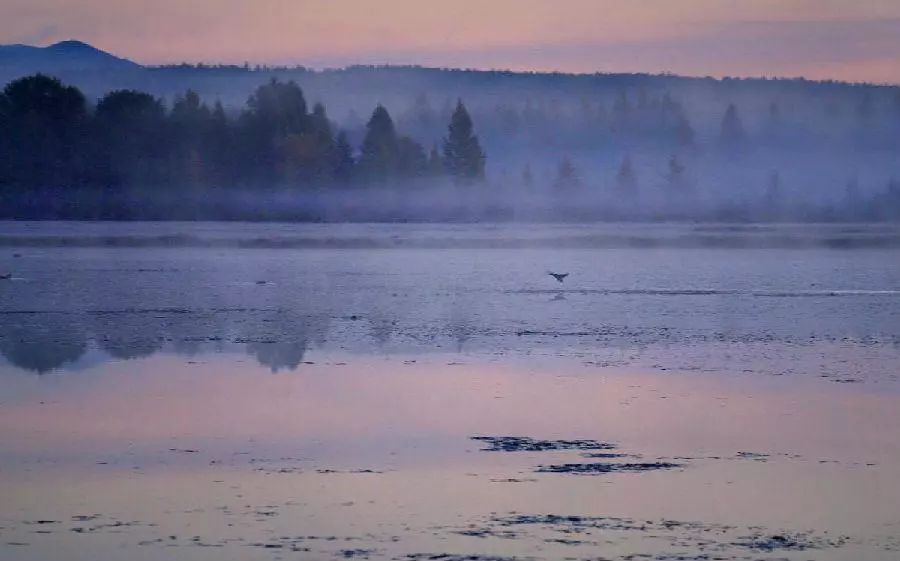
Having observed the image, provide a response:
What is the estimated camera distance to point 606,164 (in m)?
122

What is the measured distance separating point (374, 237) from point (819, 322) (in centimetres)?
2819

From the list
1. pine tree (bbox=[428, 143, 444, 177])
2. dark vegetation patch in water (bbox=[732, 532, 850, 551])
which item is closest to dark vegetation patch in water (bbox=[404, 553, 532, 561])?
dark vegetation patch in water (bbox=[732, 532, 850, 551])

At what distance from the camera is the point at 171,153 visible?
78.2 meters

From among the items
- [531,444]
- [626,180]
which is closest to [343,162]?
[626,180]

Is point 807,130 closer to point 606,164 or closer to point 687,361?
point 606,164

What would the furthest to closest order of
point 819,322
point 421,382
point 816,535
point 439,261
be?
point 439,261 < point 819,322 < point 421,382 < point 816,535

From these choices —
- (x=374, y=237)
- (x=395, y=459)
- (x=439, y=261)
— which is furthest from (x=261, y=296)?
(x=374, y=237)

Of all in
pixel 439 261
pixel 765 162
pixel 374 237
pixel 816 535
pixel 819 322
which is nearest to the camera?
pixel 816 535

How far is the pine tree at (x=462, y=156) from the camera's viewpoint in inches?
3664

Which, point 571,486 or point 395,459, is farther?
point 395,459

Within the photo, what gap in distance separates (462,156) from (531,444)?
84183 mm

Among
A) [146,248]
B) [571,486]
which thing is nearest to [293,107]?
[146,248]

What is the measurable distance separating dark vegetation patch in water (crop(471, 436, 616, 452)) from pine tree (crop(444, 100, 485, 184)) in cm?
8281

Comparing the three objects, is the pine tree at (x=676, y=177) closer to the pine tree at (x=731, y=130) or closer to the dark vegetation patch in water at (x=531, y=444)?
the pine tree at (x=731, y=130)
